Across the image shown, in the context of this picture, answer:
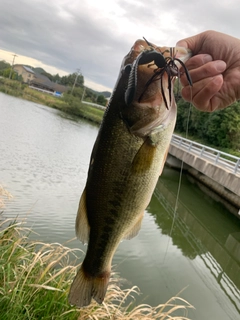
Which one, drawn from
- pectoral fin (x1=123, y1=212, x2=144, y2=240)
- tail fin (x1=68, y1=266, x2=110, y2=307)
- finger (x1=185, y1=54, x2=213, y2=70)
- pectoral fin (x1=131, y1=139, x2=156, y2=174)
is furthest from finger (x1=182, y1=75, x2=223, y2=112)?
tail fin (x1=68, y1=266, x2=110, y2=307)

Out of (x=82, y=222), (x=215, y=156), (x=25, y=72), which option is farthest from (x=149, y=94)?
(x=25, y=72)

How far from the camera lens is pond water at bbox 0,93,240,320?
7.60m

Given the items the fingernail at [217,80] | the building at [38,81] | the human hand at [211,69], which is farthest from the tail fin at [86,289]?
the building at [38,81]

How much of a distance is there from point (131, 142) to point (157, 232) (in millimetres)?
9751

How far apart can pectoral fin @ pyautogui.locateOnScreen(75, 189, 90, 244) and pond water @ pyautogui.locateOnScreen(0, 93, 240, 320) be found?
4.58m

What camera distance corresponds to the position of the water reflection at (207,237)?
30.1 feet

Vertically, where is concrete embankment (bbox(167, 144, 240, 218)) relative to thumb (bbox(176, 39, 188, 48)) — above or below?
below

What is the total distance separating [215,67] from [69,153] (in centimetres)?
1817

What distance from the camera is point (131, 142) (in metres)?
1.51

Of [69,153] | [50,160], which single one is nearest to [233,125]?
[69,153]

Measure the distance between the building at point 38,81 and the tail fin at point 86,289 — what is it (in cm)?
9183

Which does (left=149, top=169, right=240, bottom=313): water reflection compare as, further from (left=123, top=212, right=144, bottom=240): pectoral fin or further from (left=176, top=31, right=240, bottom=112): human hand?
(left=123, top=212, right=144, bottom=240): pectoral fin

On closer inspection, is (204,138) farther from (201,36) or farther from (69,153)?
(201,36)

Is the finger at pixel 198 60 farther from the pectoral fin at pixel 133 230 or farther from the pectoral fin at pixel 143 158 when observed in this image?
the pectoral fin at pixel 133 230
